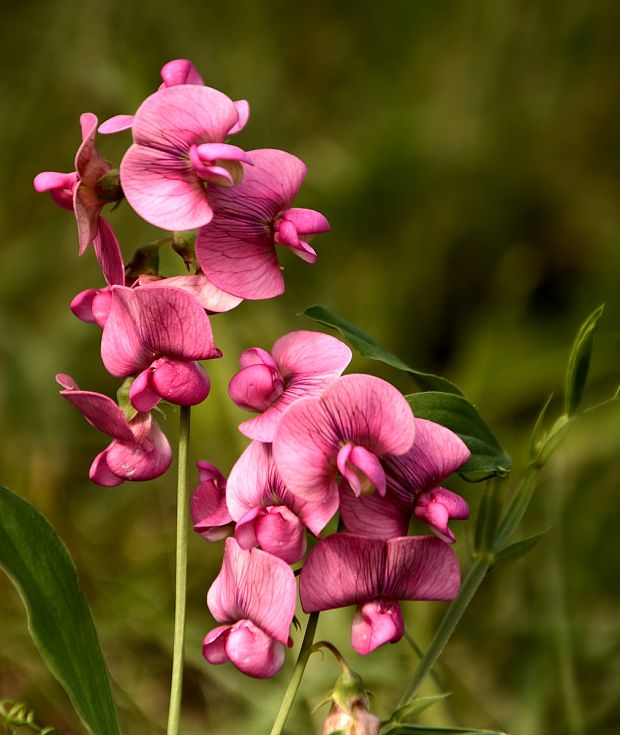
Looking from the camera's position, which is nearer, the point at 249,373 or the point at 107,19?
the point at 249,373

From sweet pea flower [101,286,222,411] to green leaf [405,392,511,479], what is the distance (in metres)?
0.16

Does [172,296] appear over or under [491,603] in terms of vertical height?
over

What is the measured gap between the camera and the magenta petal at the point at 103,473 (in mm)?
775

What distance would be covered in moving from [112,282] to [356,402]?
211 mm

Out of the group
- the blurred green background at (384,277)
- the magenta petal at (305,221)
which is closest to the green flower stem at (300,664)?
the magenta petal at (305,221)

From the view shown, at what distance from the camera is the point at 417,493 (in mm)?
746

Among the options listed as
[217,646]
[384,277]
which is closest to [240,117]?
[217,646]

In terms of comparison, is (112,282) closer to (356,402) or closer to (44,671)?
(356,402)

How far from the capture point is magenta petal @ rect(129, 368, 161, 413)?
751 mm

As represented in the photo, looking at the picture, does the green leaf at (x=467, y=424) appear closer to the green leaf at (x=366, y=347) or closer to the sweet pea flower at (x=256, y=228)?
the green leaf at (x=366, y=347)

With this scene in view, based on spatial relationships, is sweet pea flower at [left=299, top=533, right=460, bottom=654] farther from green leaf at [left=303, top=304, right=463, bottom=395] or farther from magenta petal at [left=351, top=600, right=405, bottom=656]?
green leaf at [left=303, top=304, right=463, bottom=395]

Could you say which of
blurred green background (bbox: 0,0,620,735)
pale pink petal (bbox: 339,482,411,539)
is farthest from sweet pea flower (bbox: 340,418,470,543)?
blurred green background (bbox: 0,0,620,735)

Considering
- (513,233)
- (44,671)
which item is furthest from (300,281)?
(44,671)

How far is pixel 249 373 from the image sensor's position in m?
0.75
